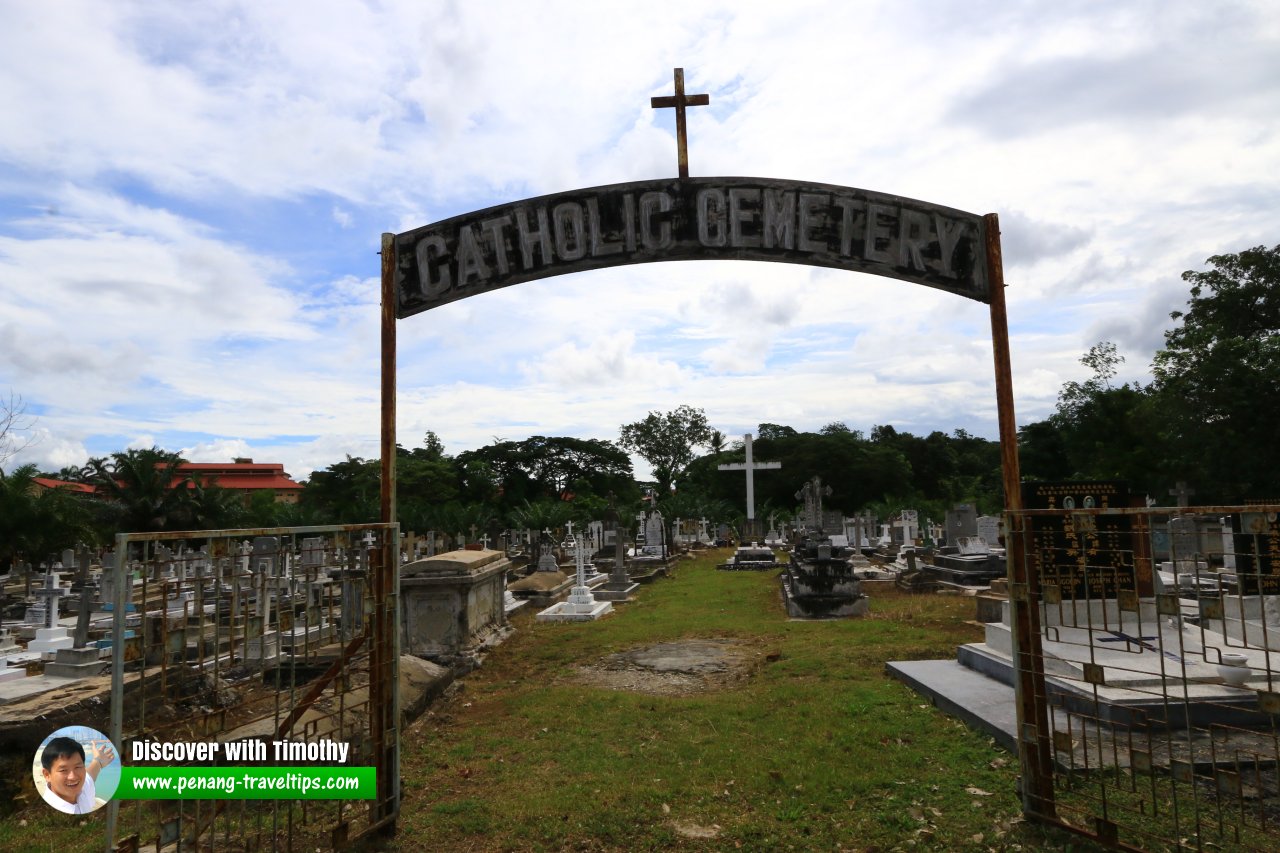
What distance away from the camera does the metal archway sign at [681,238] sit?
455 centimetres

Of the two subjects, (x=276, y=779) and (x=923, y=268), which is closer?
(x=276, y=779)

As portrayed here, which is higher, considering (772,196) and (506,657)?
(772,196)

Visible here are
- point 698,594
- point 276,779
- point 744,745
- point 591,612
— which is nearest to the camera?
point 276,779

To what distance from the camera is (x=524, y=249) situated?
15.7 feet

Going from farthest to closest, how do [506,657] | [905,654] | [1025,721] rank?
[506,657], [905,654], [1025,721]

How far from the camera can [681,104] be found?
16.2 feet

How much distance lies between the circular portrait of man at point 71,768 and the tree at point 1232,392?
23.6 meters

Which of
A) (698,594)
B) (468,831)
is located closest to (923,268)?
(468,831)

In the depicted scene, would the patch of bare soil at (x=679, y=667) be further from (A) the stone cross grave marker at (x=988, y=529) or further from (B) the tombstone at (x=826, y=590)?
(A) the stone cross grave marker at (x=988, y=529)

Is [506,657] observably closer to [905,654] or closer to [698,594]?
[905,654]

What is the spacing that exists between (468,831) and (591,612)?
9.93 m

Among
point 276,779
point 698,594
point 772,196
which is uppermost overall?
point 772,196

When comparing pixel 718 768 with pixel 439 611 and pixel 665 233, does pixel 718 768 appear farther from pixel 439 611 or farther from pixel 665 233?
pixel 439 611

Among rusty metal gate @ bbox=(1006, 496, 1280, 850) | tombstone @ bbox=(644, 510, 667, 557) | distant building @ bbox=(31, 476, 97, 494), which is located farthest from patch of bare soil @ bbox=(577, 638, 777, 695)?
distant building @ bbox=(31, 476, 97, 494)
